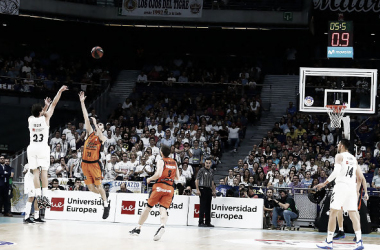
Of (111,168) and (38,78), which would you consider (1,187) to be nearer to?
(111,168)

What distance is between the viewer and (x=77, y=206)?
61.6 feet

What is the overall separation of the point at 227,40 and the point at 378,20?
782 centimetres

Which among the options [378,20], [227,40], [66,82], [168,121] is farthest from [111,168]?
[378,20]

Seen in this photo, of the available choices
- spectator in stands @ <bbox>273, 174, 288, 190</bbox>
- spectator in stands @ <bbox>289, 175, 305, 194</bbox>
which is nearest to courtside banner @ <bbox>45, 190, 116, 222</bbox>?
spectator in stands @ <bbox>273, 174, 288, 190</bbox>

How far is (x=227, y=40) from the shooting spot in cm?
3294

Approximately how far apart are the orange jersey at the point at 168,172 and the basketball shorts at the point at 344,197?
3283 millimetres

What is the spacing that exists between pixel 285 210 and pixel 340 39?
628 centimetres

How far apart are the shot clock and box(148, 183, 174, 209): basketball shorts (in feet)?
31.6

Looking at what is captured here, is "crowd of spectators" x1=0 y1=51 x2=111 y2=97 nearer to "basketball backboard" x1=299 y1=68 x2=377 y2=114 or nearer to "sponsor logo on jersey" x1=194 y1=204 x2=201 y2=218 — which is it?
"sponsor logo on jersey" x1=194 y1=204 x2=201 y2=218

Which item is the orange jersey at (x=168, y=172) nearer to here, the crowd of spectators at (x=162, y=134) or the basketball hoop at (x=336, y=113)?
the crowd of spectators at (x=162, y=134)

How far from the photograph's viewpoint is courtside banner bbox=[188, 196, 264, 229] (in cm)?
1791

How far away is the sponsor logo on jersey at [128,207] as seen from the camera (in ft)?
60.4

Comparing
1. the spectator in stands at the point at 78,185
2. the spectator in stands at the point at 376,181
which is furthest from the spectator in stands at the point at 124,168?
the spectator in stands at the point at 376,181

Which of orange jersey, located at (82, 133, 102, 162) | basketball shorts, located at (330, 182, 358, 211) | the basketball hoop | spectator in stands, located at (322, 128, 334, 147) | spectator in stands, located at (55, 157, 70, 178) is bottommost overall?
basketball shorts, located at (330, 182, 358, 211)
